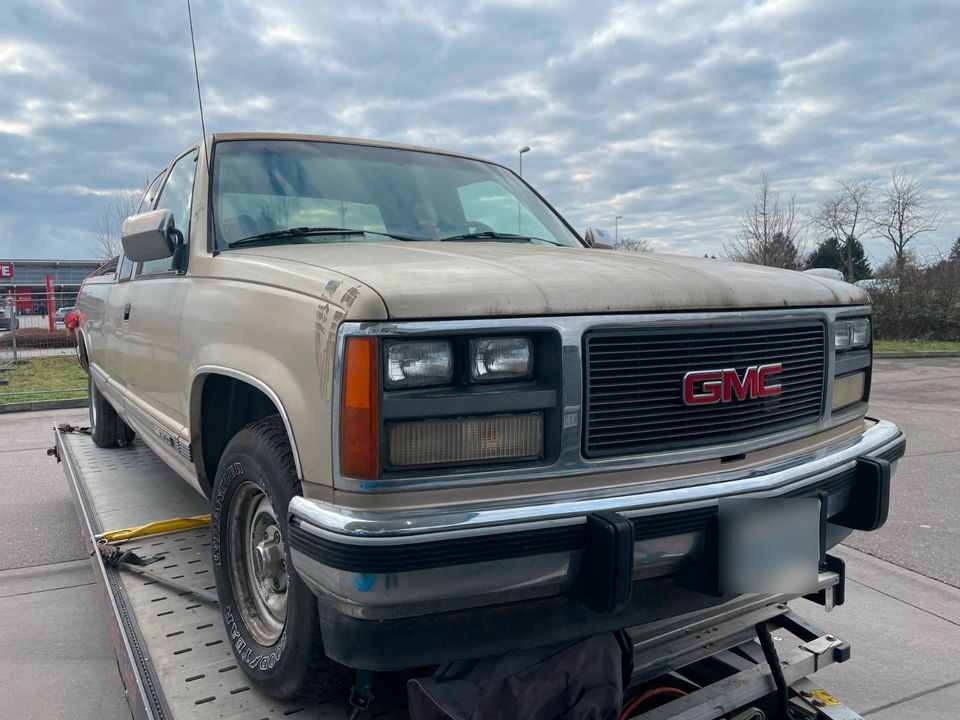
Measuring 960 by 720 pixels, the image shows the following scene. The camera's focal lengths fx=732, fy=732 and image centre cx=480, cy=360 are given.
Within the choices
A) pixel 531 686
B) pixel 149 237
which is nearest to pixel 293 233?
pixel 149 237

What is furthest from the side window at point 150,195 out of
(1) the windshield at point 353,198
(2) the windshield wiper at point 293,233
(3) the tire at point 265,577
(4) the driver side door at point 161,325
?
(3) the tire at point 265,577

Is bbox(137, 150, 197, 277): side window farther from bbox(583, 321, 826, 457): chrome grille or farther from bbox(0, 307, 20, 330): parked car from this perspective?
bbox(0, 307, 20, 330): parked car

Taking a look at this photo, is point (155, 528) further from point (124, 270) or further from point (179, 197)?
point (124, 270)

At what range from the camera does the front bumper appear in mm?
1608

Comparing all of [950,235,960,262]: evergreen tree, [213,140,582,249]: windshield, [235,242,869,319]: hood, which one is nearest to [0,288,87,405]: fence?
[213,140,582,249]: windshield

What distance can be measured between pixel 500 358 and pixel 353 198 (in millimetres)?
1566

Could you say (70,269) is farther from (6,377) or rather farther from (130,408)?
(130,408)

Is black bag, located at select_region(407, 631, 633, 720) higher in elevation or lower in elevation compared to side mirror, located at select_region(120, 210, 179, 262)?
lower

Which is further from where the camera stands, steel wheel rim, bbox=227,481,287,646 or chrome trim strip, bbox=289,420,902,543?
steel wheel rim, bbox=227,481,287,646

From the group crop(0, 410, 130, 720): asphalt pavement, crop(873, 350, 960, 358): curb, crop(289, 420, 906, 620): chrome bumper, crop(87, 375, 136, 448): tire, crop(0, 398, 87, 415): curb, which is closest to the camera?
crop(289, 420, 906, 620): chrome bumper

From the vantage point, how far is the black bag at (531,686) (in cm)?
183

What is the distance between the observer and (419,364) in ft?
5.60

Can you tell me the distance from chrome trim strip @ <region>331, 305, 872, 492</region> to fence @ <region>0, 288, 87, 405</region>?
473 inches

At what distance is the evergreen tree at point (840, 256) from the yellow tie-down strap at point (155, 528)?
86.6 ft
